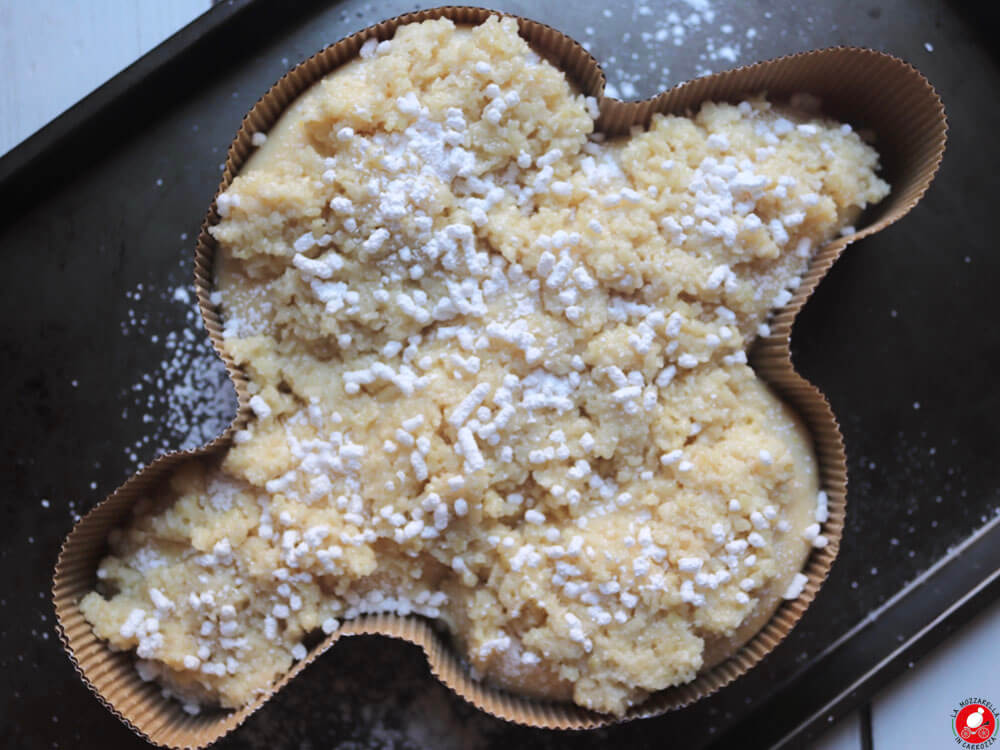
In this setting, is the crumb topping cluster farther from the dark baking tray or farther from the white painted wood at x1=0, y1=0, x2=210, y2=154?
the white painted wood at x1=0, y1=0, x2=210, y2=154

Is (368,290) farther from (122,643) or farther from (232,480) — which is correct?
(122,643)

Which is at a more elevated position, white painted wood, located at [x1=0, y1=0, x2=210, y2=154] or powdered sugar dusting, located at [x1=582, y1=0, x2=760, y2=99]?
powdered sugar dusting, located at [x1=582, y1=0, x2=760, y2=99]

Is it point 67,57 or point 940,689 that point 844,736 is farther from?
point 67,57

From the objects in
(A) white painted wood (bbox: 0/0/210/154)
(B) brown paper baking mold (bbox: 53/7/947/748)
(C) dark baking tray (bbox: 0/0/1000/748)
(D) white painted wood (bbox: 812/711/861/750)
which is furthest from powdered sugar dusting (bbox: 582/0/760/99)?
(D) white painted wood (bbox: 812/711/861/750)

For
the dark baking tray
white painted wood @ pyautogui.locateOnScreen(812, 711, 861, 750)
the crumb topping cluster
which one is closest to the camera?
the crumb topping cluster

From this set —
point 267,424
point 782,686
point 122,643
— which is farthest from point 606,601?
point 122,643

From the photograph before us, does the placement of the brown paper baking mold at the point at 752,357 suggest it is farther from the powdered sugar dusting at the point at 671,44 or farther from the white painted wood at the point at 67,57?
the white painted wood at the point at 67,57

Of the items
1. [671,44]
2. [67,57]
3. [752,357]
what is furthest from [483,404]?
[67,57]
